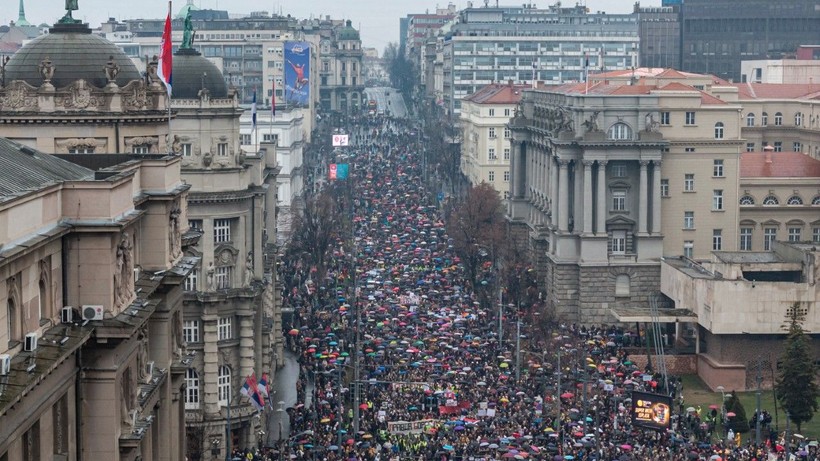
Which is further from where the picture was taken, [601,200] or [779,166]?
[779,166]

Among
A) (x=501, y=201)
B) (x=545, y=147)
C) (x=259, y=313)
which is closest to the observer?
(x=259, y=313)

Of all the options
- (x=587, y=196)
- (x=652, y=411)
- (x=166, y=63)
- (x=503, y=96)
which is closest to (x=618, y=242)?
(x=587, y=196)

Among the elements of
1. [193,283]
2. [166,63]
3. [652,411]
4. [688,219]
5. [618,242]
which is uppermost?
[166,63]

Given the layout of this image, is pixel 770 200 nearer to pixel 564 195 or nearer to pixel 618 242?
pixel 618 242

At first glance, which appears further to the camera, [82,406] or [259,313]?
[259,313]

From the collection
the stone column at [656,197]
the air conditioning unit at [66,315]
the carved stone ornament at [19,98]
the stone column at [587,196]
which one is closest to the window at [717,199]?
the stone column at [656,197]

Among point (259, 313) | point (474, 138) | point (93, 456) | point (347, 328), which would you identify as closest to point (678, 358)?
point (347, 328)

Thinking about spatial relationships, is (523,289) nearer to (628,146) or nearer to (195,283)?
(628,146)
